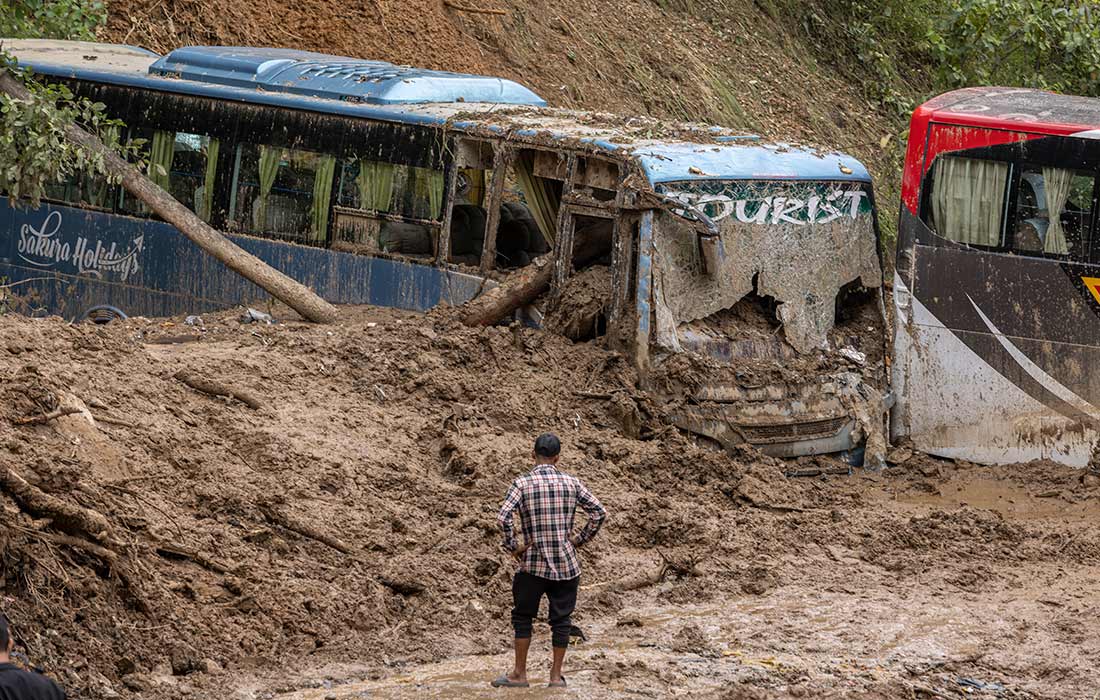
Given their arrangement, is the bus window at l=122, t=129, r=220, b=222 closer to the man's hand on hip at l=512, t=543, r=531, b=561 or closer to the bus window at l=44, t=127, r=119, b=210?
the bus window at l=44, t=127, r=119, b=210

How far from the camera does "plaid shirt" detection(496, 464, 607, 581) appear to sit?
23.9 feet

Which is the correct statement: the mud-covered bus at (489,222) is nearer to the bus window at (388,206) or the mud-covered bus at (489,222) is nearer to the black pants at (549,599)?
the bus window at (388,206)

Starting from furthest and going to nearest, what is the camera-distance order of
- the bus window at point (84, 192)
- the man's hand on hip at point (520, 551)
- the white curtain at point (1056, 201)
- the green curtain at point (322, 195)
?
the bus window at point (84, 192) → the green curtain at point (322, 195) → the white curtain at point (1056, 201) → the man's hand on hip at point (520, 551)

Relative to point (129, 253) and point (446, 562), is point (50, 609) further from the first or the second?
point (129, 253)

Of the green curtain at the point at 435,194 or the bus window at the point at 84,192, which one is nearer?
the green curtain at the point at 435,194

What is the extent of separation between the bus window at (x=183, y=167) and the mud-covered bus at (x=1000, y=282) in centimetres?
594

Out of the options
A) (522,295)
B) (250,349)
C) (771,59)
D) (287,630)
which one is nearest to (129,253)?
(250,349)

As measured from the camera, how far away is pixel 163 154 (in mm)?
13891

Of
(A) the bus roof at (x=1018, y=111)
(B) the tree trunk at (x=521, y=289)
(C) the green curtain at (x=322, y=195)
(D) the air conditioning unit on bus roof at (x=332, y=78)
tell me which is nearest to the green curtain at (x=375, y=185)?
(C) the green curtain at (x=322, y=195)

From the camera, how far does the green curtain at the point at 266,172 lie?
1329cm

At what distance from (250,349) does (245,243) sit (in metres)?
2.47

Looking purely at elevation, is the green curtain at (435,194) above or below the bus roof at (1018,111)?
below

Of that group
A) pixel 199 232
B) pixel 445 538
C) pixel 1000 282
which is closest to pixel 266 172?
pixel 199 232

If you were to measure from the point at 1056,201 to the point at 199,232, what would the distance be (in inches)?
268
